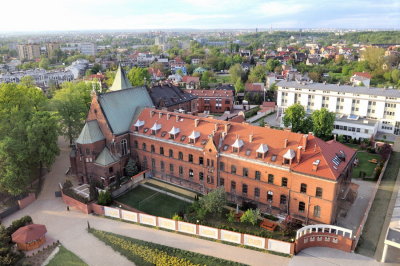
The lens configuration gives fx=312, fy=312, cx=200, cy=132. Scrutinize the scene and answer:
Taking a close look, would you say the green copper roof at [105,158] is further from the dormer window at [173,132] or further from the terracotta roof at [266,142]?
the dormer window at [173,132]

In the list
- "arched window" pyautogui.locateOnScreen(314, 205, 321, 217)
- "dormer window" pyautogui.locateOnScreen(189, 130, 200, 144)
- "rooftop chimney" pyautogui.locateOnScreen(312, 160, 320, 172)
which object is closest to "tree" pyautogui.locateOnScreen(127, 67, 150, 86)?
"dormer window" pyautogui.locateOnScreen(189, 130, 200, 144)

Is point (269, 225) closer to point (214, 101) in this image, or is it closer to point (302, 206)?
point (302, 206)

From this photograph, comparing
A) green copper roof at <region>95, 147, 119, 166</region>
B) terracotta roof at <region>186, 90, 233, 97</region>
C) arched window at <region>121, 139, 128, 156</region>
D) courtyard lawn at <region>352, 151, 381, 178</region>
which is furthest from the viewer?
terracotta roof at <region>186, 90, 233, 97</region>

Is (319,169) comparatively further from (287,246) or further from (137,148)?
(137,148)

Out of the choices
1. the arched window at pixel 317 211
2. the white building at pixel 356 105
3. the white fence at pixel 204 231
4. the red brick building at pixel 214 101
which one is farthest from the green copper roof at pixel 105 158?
the white building at pixel 356 105

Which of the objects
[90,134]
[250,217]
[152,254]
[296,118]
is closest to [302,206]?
[250,217]

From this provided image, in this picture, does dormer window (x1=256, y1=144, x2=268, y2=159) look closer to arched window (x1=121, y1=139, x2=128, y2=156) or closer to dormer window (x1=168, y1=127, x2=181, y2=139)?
dormer window (x1=168, y1=127, x2=181, y2=139)
